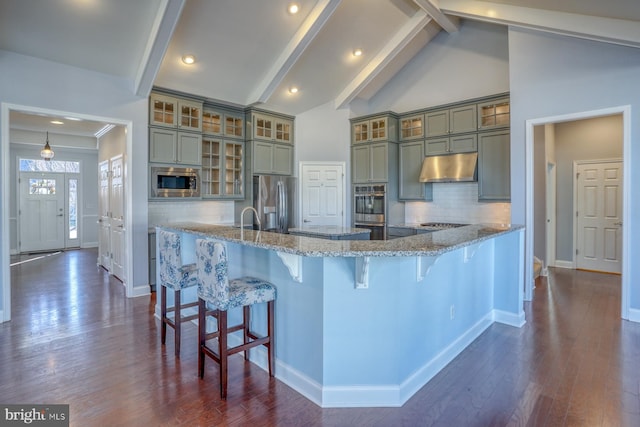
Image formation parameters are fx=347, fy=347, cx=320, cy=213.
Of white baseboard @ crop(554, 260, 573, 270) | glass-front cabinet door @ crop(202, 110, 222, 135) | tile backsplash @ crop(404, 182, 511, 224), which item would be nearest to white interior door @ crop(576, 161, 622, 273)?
white baseboard @ crop(554, 260, 573, 270)

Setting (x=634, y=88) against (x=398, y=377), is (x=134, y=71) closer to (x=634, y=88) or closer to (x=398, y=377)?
(x=398, y=377)

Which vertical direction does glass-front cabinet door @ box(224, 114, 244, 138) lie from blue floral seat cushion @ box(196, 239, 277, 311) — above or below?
above

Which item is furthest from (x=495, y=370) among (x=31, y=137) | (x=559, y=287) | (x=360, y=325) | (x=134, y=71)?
(x=31, y=137)

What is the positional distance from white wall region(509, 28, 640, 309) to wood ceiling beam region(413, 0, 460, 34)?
3.50 feet

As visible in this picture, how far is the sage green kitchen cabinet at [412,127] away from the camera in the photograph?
6.02 meters

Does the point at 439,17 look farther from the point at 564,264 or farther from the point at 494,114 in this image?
the point at 564,264

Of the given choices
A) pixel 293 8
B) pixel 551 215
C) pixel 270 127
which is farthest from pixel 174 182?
pixel 551 215

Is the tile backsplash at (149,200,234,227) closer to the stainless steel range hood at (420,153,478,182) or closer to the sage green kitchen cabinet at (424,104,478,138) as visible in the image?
the stainless steel range hood at (420,153,478,182)

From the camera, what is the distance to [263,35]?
183 inches

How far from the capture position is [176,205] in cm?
565

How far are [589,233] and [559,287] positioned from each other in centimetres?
186

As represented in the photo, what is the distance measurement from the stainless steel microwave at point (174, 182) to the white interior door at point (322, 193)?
210cm

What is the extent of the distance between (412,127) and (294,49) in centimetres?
253

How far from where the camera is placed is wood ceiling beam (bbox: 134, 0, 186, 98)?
3618 mm
